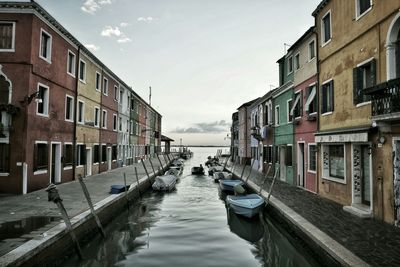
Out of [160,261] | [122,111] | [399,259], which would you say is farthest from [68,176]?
[399,259]

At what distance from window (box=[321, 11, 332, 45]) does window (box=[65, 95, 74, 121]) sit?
1503 centimetres

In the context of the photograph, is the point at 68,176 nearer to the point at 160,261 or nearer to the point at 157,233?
the point at 157,233

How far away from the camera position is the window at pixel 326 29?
14.1m

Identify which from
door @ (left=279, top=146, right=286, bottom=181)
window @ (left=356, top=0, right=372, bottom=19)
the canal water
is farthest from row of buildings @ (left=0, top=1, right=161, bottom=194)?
window @ (left=356, top=0, right=372, bottom=19)

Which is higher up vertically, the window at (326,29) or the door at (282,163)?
the window at (326,29)

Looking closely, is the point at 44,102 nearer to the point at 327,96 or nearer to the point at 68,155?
the point at 68,155

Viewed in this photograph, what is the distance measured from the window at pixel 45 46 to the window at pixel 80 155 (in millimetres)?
6632

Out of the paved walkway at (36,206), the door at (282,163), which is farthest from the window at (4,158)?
the door at (282,163)

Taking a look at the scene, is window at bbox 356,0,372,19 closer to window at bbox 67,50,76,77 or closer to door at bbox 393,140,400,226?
door at bbox 393,140,400,226

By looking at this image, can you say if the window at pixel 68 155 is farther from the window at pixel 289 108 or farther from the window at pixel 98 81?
the window at pixel 289 108

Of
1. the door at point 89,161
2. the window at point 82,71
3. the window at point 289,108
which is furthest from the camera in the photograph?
the door at point 89,161

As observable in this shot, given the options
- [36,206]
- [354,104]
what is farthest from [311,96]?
[36,206]

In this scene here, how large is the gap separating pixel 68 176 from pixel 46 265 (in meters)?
12.7

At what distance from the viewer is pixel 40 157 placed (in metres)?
16.3
